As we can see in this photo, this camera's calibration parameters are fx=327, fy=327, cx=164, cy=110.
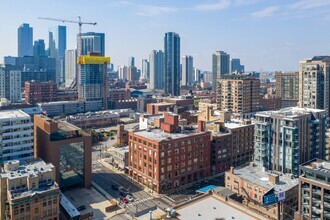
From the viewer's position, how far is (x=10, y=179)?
64.4 m

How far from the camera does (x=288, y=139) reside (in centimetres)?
8831

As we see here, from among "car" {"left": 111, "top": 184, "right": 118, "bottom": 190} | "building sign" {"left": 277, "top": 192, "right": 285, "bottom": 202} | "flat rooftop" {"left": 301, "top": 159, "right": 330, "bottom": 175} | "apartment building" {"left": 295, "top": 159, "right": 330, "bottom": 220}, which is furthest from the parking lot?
"flat rooftop" {"left": 301, "top": 159, "right": 330, "bottom": 175}

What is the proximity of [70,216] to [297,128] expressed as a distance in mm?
60370

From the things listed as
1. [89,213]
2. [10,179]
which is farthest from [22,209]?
[89,213]

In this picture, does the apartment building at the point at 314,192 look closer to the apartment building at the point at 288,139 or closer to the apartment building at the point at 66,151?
the apartment building at the point at 288,139

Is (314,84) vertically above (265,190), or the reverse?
(314,84)

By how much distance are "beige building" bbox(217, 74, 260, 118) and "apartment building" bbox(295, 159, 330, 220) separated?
327 feet

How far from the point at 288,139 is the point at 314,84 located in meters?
71.7

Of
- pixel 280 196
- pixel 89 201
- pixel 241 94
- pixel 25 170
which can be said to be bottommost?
pixel 89 201

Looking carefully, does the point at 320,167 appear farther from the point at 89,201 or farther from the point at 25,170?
the point at 25,170

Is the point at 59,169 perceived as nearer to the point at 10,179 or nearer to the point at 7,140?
the point at 7,140

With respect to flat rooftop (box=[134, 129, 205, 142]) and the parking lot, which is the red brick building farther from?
the parking lot

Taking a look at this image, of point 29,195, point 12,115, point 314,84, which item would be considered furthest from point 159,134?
Result: point 314,84

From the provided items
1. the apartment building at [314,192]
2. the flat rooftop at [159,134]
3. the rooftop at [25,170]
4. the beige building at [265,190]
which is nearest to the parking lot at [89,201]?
the rooftop at [25,170]
